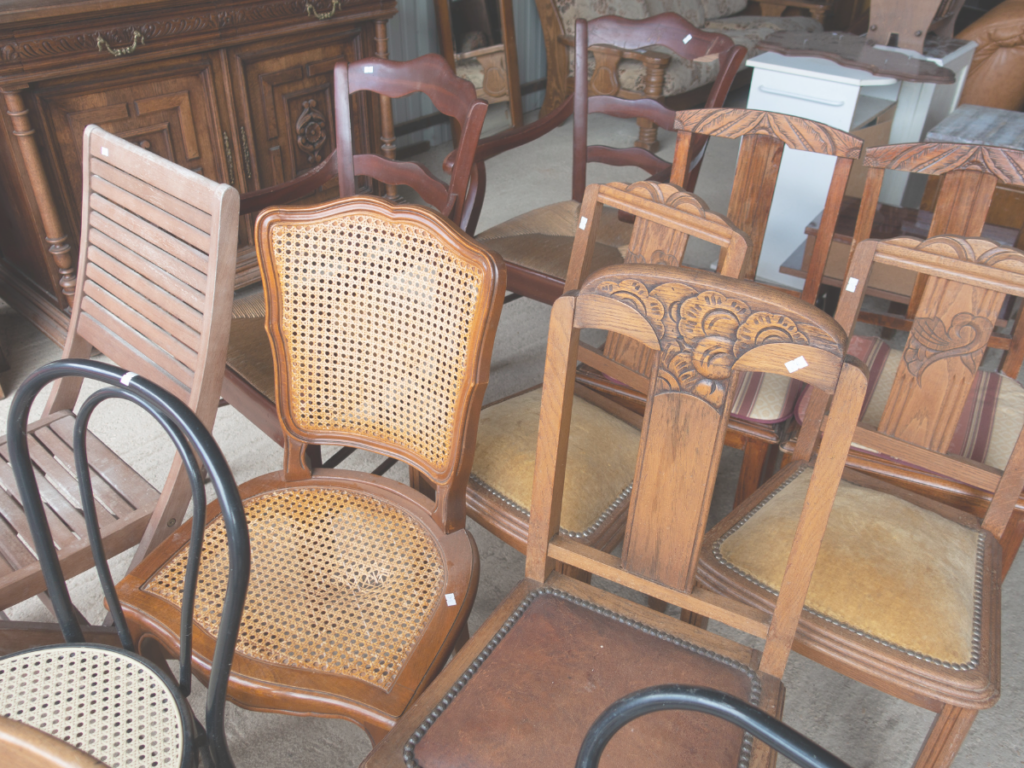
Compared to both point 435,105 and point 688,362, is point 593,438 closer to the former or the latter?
point 688,362

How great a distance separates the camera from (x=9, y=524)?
3.95 feet

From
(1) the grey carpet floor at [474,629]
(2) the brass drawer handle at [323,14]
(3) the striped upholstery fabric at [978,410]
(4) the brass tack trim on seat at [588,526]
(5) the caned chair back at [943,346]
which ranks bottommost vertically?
(1) the grey carpet floor at [474,629]

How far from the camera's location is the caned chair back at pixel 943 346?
3.67ft

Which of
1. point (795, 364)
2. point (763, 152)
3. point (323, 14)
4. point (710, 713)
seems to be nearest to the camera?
point (710, 713)

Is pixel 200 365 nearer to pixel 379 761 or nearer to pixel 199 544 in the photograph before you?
pixel 199 544

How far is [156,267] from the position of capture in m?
1.21

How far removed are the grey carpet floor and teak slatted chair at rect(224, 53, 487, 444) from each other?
1.62 feet

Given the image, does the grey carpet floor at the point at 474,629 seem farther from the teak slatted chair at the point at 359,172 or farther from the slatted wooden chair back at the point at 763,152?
the slatted wooden chair back at the point at 763,152

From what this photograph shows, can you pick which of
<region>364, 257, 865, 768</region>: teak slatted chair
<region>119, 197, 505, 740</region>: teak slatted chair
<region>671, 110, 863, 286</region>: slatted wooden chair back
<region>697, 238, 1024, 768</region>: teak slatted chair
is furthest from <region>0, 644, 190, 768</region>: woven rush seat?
<region>671, 110, 863, 286</region>: slatted wooden chair back

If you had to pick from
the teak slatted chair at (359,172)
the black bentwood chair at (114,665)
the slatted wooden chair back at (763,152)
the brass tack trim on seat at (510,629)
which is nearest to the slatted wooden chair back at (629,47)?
the slatted wooden chair back at (763,152)

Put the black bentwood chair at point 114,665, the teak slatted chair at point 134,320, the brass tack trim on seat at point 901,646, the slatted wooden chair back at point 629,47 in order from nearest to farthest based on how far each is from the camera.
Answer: the black bentwood chair at point 114,665 < the brass tack trim on seat at point 901,646 < the teak slatted chair at point 134,320 < the slatted wooden chair back at point 629,47

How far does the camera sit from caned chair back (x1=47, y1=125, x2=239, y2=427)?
111cm

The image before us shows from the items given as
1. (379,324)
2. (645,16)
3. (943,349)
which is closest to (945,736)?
(943,349)

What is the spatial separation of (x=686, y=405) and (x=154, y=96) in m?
2.01
